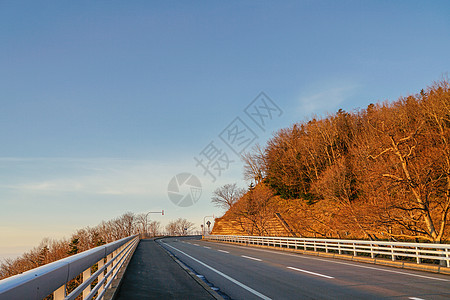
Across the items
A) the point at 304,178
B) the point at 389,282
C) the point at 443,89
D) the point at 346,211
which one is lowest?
the point at 389,282

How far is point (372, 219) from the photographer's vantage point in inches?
867

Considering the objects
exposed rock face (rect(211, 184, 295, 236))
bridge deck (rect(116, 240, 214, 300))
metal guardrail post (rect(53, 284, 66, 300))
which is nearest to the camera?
metal guardrail post (rect(53, 284, 66, 300))

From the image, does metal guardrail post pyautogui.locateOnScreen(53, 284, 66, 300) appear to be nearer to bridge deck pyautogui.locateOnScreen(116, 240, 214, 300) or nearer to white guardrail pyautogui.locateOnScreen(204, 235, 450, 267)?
bridge deck pyautogui.locateOnScreen(116, 240, 214, 300)

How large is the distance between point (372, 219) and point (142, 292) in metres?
17.8

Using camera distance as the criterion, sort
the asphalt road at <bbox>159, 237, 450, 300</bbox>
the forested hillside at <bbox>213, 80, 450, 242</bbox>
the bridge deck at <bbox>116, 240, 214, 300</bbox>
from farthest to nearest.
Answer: the forested hillside at <bbox>213, 80, 450, 242</bbox>
the asphalt road at <bbox>159, 237, 450, 300</bbox>
the bridge deck at <bbox>116, 240, 214, 300</bbox>

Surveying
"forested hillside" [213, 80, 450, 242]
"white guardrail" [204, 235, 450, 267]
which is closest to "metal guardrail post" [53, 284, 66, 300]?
"white guardrail" [204, 235, 450, 267]

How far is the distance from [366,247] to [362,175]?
62.0ft

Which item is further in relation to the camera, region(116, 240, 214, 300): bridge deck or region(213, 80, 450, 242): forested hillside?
region(213, 80, 450, 242): forested hillside

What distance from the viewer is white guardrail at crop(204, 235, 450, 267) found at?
542 inches

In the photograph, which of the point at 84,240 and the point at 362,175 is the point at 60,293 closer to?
the point at 362,175

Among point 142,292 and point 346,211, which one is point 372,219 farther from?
point 142,292

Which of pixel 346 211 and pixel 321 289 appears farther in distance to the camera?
pixel 346 211

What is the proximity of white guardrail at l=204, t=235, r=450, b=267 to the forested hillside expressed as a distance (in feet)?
6.66

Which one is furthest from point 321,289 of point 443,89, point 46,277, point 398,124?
point 398,124
